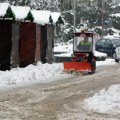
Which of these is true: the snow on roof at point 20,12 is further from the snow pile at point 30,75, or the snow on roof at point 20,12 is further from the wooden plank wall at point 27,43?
the snow pile at point 30,75

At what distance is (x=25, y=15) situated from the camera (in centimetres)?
2395

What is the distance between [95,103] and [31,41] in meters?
12.5

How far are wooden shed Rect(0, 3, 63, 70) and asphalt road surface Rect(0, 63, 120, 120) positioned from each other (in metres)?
3.81

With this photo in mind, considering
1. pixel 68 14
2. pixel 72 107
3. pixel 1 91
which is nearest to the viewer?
pixel 72 107

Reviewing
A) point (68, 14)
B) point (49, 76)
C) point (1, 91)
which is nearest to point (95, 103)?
point (1, 91)

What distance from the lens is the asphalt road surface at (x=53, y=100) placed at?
11938 mm

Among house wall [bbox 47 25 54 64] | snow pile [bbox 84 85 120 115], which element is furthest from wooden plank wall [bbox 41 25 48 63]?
snow pile [bbox 84 85 120 115]

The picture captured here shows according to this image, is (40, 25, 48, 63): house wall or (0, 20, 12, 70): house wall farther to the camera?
(40, 25, 48, 63): house wall

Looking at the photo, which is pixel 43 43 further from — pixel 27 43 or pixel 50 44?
pixel 27 43

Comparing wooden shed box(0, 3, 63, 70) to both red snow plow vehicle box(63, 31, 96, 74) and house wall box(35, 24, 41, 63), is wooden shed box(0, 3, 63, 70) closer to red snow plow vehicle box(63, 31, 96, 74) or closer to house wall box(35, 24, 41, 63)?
house wall box(35, 24, 41, 63)

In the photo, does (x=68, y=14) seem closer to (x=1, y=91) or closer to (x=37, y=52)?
(x=37, y=52)

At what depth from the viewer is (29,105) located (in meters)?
13.5

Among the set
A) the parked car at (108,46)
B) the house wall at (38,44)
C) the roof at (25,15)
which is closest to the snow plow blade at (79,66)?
the roof at (25,15)

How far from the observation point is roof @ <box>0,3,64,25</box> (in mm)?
21531
